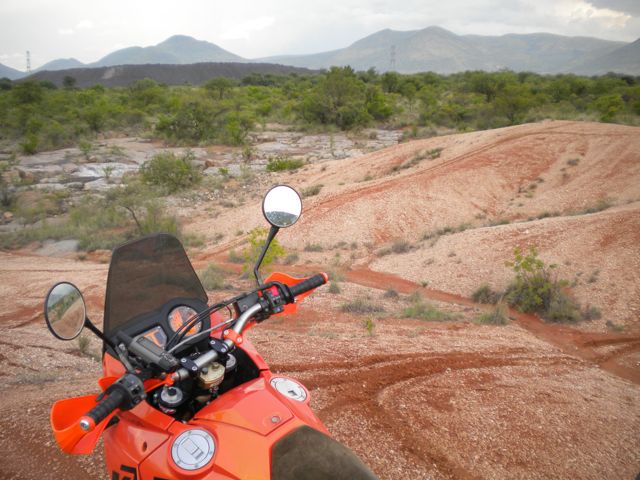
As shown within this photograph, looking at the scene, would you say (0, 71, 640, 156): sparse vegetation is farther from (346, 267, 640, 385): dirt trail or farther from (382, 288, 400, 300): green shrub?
(382, 288, 400, 300): green shrub

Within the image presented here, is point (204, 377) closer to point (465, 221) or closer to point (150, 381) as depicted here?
point (150, 381)

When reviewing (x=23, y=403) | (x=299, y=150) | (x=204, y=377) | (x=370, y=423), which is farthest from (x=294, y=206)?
(x=299, y=150)

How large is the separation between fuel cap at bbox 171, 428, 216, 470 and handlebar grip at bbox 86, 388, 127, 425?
285mm

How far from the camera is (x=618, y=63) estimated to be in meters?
158

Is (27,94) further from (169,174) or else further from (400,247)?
(400,247)

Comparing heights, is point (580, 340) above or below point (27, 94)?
below

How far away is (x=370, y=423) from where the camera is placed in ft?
13.6

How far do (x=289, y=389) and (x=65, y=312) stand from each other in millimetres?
1094

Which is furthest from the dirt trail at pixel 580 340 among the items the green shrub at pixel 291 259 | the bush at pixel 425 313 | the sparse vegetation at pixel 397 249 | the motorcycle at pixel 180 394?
the motorcycle at pixel 180 394

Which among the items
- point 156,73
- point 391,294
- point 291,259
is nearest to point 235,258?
point 291,259

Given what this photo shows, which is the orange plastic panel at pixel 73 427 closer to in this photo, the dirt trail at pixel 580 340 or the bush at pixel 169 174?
the dirt trail at pixel 580 340

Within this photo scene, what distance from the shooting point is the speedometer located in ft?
8.32

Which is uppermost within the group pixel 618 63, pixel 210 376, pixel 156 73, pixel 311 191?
pixel 618 63

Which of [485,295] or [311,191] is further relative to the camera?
[311,191]
